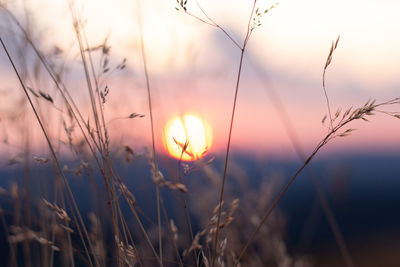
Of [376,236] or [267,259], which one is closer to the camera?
[267,259]

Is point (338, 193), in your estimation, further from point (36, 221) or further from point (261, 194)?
point (36, 221)

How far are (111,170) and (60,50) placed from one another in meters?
0.74

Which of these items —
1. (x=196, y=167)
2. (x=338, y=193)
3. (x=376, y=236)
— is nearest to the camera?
(x=196, y=167)

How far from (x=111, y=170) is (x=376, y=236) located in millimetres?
15548

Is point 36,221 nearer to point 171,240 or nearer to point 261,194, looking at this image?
point 171,240

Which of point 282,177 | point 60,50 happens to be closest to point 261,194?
point 282,177

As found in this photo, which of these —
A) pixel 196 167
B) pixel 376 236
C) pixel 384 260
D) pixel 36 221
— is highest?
pixel 196 167

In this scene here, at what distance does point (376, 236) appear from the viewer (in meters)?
14.4

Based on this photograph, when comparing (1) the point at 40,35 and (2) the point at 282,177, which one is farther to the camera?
(1) the point at 40,35

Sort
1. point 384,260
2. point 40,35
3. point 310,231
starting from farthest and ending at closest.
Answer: point 384,260 < point 40,35 < point 310,231

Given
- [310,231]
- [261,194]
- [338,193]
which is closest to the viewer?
[338,193]

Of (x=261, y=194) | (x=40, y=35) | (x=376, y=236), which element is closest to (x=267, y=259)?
(x=261, y=194)

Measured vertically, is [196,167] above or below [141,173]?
above

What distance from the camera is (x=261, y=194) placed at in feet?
4.32
